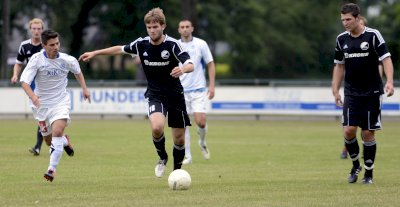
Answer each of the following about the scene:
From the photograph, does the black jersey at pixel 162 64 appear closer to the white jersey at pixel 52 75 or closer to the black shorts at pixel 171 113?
the black shorts at pixel 171 113

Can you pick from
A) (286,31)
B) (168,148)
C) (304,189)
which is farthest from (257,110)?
(286,31)

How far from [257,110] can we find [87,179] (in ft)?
64.8

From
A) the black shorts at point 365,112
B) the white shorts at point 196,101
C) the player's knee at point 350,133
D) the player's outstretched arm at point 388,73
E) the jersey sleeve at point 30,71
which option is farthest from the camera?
the white shorts at point 196,101

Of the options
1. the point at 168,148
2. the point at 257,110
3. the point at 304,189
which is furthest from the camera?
the point at 257,110

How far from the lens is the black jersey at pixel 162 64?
40.4 ft

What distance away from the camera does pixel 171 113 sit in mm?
12609

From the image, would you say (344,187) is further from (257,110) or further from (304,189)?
(257,110)

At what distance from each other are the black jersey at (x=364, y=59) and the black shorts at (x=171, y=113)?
7.10ft

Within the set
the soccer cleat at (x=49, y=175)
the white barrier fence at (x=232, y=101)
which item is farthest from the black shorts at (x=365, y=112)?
the white barrier fence at (x=232, y=101)

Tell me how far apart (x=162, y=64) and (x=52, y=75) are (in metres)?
1.89

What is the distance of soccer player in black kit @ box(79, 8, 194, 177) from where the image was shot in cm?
1223

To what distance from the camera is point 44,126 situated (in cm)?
1435

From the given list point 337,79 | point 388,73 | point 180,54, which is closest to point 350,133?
point 337,79

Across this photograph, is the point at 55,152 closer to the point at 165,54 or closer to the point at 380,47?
the point at 165,54
